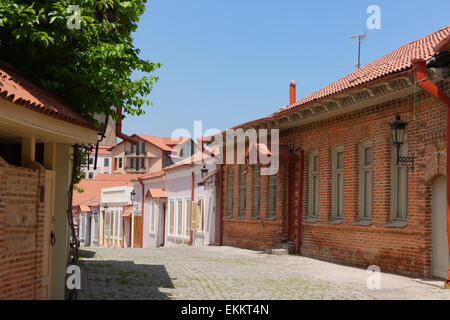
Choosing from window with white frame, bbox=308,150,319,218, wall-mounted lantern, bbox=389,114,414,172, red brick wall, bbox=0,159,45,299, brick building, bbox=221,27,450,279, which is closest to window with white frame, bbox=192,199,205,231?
brick building, bbox=221,27,450,279

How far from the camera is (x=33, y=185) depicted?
8.08 metres

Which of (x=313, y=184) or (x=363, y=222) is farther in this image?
(x=313, y=184)

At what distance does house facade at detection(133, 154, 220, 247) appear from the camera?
1027 inches

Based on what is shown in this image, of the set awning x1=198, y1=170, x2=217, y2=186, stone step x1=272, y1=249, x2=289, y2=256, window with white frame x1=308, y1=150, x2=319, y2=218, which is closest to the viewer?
window with white frame x1=308, y1=150, x2=319, y2=218

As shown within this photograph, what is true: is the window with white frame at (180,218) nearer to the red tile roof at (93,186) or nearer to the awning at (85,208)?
the awning at (85,208)

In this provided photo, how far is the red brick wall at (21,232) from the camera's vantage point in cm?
713

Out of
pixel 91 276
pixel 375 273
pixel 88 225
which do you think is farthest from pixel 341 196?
pixel 88 225

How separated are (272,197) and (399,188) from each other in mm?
7335

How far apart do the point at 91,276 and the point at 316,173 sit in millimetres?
7778

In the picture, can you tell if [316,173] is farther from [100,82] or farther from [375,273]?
[100,82]

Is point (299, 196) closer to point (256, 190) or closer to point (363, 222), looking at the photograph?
point (363, 222)

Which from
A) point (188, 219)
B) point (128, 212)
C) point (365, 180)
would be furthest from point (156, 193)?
point (365, 180)

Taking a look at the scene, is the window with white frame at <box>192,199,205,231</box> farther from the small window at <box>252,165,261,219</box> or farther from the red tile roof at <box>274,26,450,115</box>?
the red tile roof at <box>274,26,450,115</box>

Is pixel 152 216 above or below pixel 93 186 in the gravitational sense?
below
